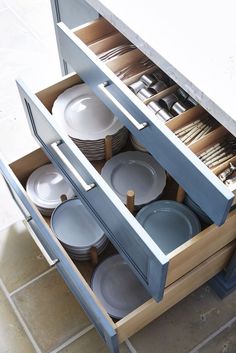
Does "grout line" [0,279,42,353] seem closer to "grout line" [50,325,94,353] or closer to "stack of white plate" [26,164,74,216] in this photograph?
"grout line" [50,325,94,353]

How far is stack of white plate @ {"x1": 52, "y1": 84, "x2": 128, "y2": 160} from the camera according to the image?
1.26 meters

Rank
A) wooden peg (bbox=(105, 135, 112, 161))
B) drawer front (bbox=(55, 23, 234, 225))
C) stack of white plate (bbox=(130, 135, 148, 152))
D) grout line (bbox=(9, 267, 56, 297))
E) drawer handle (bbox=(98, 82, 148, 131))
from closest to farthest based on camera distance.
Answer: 1. drawer front (bbox=(55, 23, 234, 225))
2. drawer handle (bbox=(98, 82, 148, 131))
3. wooden peg (bbox=(105, 135, 112, 161))
4. stack of white plate (bbox=(130, 135, 148, 152))
5. grout line (bbox=(9, 267, 56, 297))

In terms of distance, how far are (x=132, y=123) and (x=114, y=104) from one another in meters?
0.09

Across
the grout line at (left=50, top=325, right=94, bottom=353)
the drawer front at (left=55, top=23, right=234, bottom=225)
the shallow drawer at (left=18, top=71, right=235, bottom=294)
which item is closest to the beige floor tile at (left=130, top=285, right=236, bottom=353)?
the grout line at (left=50, top=325, right=94, bottom=353)

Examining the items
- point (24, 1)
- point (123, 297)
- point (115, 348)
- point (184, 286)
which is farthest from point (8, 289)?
point (24, 1)

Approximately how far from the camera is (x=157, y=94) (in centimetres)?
105

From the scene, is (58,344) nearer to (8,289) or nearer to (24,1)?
(8,289)

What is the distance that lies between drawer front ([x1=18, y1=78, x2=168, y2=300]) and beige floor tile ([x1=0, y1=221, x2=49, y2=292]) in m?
0.47

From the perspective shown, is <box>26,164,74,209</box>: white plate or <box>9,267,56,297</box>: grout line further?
<box>9,267,56,297</box>: grout line

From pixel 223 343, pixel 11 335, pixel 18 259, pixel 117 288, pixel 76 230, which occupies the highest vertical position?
pixel 18 259

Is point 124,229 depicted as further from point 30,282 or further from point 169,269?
point 30,282

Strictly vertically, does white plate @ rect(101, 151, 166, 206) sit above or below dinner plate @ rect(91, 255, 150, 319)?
above

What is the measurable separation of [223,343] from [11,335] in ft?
2.24

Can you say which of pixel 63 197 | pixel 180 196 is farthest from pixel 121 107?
pixel 63 197
